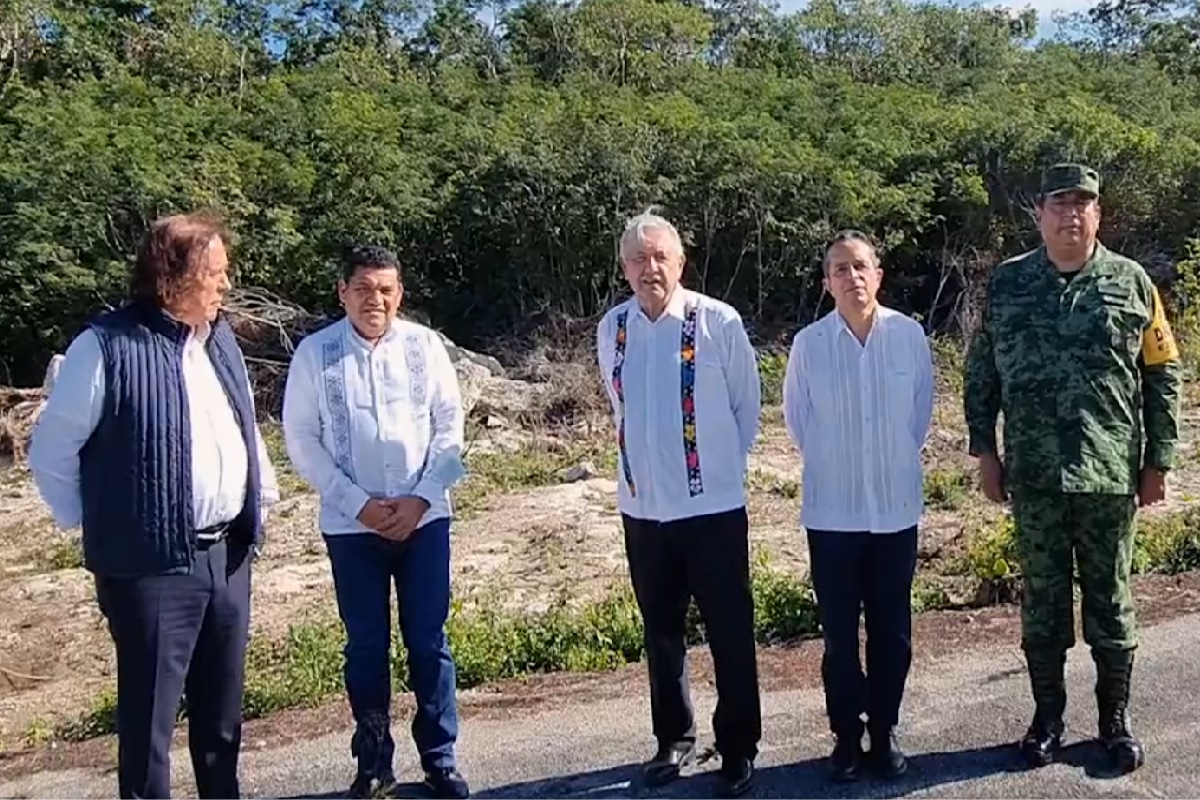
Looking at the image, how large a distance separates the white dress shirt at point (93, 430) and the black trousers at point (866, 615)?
1.56 m

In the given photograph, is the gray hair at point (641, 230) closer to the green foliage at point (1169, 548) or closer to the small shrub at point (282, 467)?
the green foliage at point (1169, 548)

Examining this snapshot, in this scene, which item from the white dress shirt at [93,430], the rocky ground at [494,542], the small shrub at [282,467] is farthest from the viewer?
the small shrub at [282,467]

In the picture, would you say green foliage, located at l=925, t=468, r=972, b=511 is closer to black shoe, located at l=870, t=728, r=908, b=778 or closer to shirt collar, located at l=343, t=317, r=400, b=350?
black shoe, located at l=870, t=728, r=908, b=778

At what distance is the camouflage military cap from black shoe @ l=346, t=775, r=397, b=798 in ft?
8.29

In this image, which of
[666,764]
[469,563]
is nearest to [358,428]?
[666,764]

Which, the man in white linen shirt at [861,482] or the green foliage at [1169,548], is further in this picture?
the green foliage at [1169,548]

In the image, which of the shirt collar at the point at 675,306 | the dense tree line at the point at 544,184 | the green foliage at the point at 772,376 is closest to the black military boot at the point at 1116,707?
the shirt collar at the point at 675,306

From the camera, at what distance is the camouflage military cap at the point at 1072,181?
3.40 metres

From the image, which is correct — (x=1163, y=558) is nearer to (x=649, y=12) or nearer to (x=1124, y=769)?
(x=1124, y=769)

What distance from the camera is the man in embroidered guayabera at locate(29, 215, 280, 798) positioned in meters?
2.79

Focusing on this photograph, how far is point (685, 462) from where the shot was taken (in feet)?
11.0

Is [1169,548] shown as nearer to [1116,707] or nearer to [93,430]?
[1116,707]

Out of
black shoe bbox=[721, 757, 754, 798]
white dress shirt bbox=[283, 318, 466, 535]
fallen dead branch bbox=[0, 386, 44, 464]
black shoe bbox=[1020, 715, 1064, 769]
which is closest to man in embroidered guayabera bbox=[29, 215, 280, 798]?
white dress shirt bbox=[283, 318, 466, 535]

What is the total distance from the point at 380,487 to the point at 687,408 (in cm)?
88
